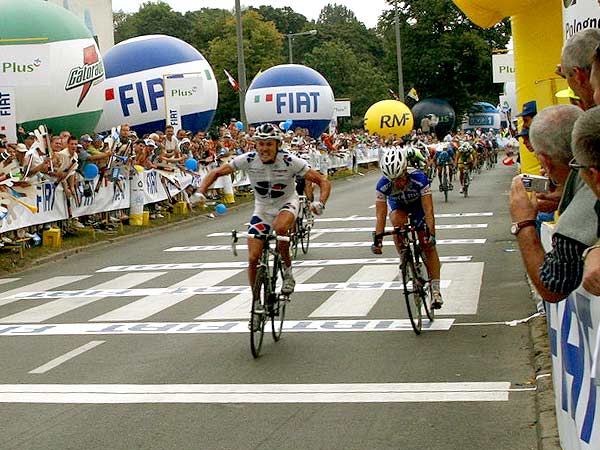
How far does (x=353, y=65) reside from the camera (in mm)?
104938

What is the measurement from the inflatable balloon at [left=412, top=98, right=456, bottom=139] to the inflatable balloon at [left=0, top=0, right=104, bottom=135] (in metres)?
50.7

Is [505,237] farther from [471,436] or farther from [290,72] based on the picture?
[290,72]

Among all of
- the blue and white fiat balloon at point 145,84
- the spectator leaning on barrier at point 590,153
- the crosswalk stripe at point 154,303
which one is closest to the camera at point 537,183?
the spectator leaning on barrier at point 590,153

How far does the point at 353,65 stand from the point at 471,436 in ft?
328

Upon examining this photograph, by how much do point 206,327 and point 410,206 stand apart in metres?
2.45

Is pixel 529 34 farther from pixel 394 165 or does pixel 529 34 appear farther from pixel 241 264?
pixel 241 264

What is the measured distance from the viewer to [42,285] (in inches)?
589

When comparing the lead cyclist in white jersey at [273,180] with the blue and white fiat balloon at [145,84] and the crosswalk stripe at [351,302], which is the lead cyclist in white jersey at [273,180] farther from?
the blue and white fiat balloon at [145,84]

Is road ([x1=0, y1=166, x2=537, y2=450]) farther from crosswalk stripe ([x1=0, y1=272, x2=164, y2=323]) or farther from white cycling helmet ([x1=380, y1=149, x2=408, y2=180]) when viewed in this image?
white cycling helmet ([x1=380, y1=149, x2=408, y2=180])

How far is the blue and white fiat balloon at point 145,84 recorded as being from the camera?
28375mm

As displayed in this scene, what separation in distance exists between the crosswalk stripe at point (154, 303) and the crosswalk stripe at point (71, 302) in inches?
26.3

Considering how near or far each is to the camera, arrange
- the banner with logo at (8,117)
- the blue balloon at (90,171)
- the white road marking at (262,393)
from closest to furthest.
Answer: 1. the white road marking at (262,393)
2. the banner with logo at (8,117)
3. the blue balloon at (90,171)

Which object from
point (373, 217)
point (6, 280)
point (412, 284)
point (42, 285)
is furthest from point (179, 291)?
point (373, 217)

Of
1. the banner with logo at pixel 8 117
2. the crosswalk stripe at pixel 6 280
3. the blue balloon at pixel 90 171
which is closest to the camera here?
the crosswalk stripe at pixel 6 280
